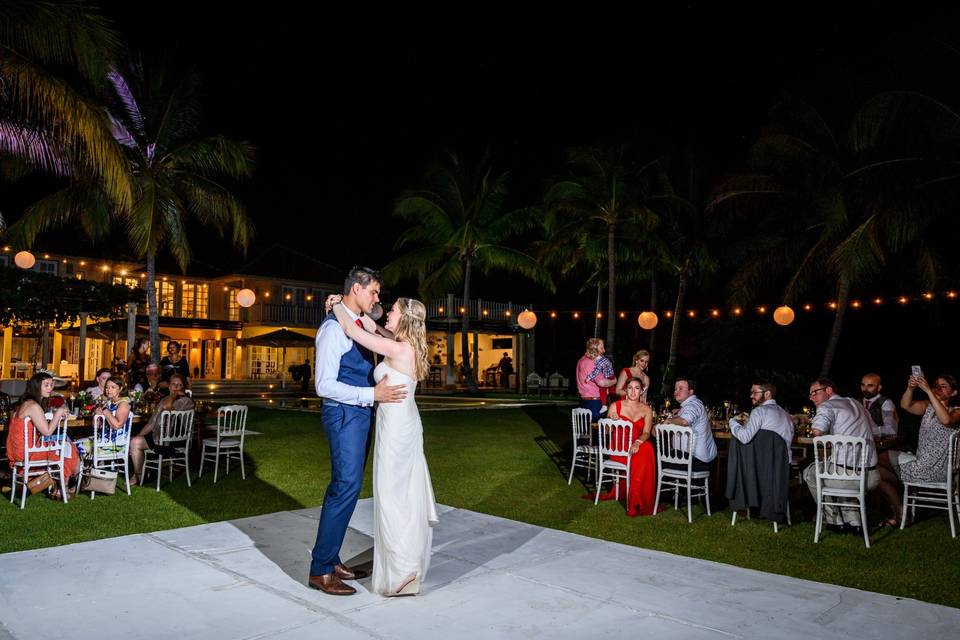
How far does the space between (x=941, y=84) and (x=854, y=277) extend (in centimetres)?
383

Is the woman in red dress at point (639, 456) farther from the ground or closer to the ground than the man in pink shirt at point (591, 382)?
closer to the ground

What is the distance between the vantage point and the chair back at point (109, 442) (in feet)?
23.0

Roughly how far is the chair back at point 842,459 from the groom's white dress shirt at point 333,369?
3934 mm

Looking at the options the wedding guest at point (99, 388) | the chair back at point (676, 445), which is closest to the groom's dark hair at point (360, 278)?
the chair back at point (676, 445)

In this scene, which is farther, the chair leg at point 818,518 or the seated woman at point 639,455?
the seated woman at point 639,455

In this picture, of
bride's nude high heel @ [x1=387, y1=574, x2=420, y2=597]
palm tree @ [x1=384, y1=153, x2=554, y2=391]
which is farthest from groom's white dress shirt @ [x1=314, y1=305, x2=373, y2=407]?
palm tree @ [x1=384, y1=153, x2=554, y2=391]

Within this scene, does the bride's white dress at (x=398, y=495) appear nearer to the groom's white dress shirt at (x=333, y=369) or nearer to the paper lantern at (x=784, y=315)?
the groom's white dress shirt at (x=333, y=369)

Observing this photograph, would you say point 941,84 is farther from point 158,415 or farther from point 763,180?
point 158,415

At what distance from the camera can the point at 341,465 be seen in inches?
149

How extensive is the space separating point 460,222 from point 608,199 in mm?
6569

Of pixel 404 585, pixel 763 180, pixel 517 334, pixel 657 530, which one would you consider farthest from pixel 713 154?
pixel 404 585

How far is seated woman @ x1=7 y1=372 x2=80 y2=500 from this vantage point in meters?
6.36

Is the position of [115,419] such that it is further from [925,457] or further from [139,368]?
[925,457]

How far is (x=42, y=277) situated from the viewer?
14219 millimetres
